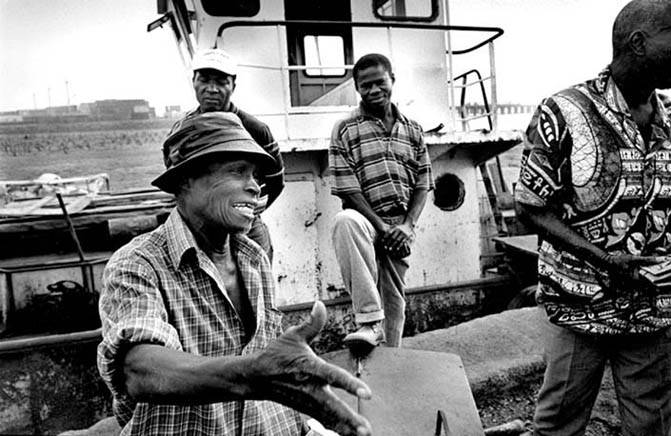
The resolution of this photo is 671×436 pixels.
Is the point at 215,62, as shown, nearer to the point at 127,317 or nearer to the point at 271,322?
the point at 271,322

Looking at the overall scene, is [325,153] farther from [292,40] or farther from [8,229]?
[8,229]

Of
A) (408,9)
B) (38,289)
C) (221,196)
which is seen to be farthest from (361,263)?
(38,289)

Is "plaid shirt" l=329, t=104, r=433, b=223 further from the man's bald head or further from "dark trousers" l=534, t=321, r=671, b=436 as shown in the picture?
the man's bald head

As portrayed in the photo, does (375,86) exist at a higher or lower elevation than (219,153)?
higher

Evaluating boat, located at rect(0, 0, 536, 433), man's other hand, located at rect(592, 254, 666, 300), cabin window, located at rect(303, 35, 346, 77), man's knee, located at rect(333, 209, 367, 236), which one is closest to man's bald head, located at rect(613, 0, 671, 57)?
man's other hand, located at rect(592, 254, 666, 300)

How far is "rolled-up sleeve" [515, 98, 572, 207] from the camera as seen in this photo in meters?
2.10

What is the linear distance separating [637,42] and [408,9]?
17.6 feet

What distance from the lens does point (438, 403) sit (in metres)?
2.43

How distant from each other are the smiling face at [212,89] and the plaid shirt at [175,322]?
84.3 inches

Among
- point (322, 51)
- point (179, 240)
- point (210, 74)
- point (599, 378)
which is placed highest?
point (322, 51)

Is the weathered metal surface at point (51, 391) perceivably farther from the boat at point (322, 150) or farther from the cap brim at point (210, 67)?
the cap brim at point (210, 67)

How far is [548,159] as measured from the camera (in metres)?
2.11

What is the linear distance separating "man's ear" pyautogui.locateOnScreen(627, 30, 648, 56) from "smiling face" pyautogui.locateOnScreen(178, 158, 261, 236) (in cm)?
152

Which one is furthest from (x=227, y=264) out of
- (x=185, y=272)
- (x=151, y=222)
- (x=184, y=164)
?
(x=151, y=222)
